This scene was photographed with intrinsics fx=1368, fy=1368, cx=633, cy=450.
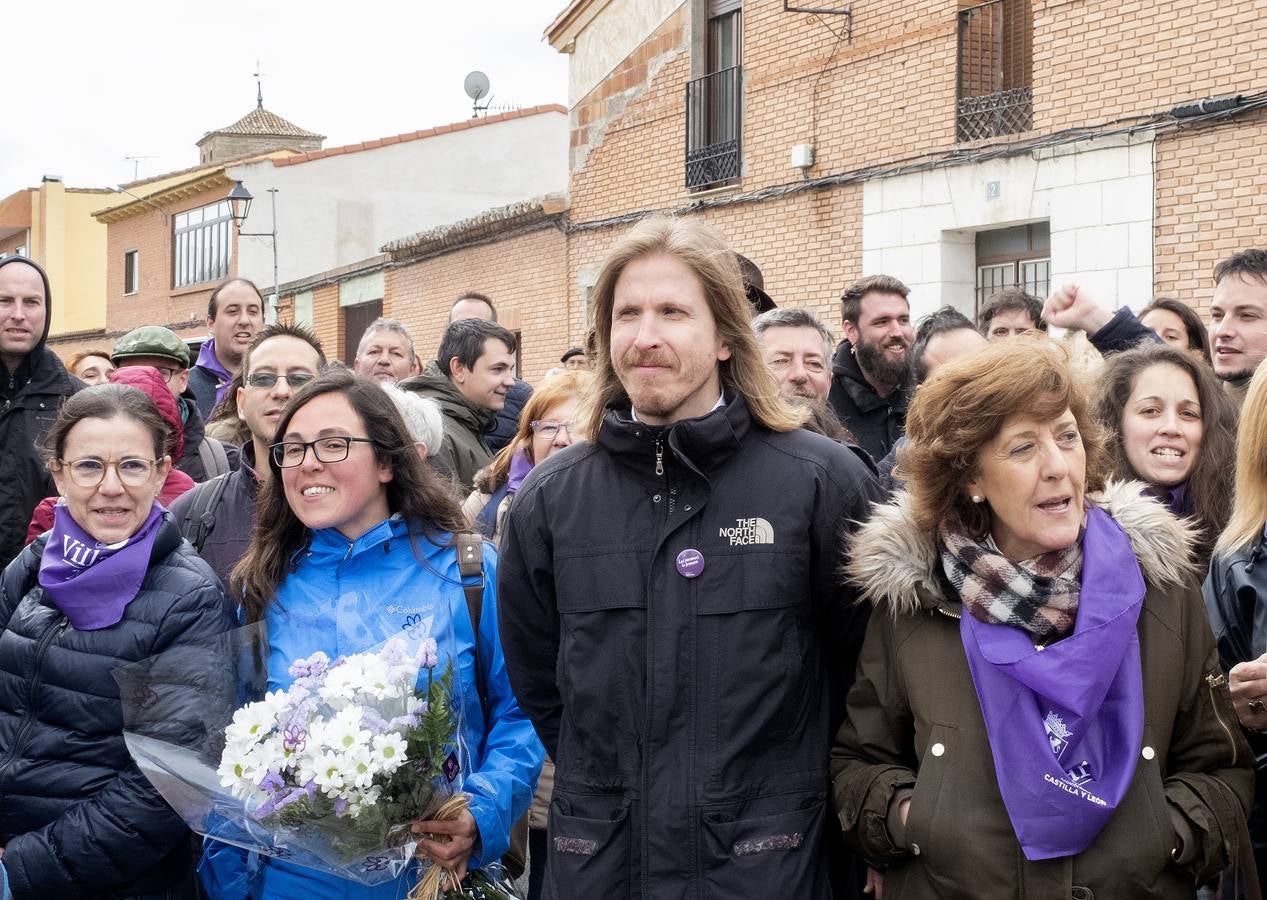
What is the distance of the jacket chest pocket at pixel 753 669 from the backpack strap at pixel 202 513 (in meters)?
1.92

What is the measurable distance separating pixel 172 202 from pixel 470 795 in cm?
3553

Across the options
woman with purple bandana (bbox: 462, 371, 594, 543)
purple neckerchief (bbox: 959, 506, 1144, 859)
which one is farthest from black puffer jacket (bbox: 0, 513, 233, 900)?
purple neckerchief (bbox: 959, 506, 1144, 859)

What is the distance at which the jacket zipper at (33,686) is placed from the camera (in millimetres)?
3451

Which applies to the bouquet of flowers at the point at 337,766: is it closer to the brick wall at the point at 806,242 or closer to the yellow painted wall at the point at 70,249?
the brick wall at the point at 806,242

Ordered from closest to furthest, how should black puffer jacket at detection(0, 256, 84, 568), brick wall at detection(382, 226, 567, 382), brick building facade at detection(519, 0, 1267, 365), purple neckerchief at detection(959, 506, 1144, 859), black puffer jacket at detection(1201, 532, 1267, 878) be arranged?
purple neckerchief at detection(959, 506, 1144, 859) → black puffer jacket at detection(1201, 532, 1267, 878) → black puffer jacket at detection(0, 256, 84, 568) → brick building facade at detection(519, 0, 1267, 365) → brick wall at detection(382, 226, 567, 382)

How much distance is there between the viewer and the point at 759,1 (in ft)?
49.9

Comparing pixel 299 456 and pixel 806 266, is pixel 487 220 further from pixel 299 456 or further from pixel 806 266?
pixel 299 456

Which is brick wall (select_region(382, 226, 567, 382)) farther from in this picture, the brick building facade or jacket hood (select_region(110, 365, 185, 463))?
jacket hood (select_region(110, 365, 185, 463))

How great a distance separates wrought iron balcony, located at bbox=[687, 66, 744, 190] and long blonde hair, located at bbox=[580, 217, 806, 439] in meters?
12.8

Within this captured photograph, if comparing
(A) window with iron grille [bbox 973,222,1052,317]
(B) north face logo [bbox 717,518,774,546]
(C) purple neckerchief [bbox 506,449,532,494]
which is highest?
(A) window with iron grille [bbox 973,222,1052,317]

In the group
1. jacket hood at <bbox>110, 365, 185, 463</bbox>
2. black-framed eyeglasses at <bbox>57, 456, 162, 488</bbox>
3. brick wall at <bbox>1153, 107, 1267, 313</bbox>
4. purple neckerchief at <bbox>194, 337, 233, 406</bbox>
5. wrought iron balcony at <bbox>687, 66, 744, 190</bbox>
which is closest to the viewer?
black-framed eyeglasses at <bbox>57, 456, 162, 488</bbox>

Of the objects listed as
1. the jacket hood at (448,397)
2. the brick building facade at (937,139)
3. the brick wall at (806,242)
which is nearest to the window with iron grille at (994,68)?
the brick building facade at (937,139)

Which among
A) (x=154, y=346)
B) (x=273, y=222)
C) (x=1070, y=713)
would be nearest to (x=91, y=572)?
(x=1070, y=713)

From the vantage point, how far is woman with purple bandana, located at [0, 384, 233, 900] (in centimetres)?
341
